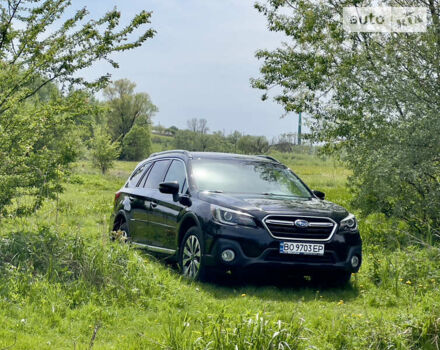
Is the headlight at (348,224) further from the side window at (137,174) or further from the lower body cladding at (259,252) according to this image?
the side window at (137,174)

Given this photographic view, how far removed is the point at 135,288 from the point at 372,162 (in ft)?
21.0

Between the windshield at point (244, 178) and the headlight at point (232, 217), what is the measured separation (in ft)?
2.63

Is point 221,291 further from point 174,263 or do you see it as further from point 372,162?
point 372,162

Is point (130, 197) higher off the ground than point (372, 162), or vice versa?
point (372, 162)

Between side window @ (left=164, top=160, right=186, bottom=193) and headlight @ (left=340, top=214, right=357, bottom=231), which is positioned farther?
side window @ (left=164, top=160, right=186, bottom=193)

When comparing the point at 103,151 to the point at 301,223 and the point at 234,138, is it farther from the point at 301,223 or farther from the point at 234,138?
the point at 301,223

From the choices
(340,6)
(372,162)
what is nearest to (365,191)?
(372,162)

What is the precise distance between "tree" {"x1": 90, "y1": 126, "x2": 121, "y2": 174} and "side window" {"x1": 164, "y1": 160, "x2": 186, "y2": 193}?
35986mm

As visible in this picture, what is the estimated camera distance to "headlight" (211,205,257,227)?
782cm

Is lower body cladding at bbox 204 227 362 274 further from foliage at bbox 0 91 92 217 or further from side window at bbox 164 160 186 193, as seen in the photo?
foliage at bbox 0 91 92 217

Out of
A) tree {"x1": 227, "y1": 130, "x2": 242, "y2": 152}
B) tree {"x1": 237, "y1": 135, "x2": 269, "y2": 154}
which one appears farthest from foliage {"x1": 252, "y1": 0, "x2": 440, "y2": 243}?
tree {"x1": 227, "y1": 130, "x2": 242, "y2": 152}

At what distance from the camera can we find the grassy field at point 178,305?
5.12 m

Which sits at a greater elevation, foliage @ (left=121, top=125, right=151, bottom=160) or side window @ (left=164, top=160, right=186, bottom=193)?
foliage @ (left=121, top=125, right=151, bottom=160)

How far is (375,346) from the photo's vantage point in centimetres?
524
